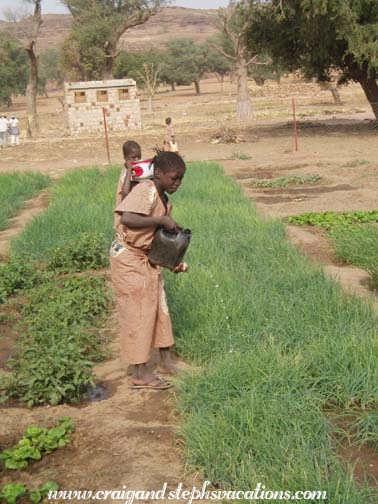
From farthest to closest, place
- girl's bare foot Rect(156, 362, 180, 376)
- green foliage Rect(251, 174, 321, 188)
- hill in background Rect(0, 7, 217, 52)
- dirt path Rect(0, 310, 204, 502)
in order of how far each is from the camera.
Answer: hill in background Rect(0, 7, 217, 52)
green foliage Rect(251, 174, 321, 188)
girl's bare foot Rect(156, 362, 180, 376)
dirt path Rect(0, 310, 204, 502)

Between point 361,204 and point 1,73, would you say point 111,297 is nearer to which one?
point 361,204

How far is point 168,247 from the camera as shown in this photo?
13.3ft

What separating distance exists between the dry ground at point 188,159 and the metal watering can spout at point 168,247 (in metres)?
0.83

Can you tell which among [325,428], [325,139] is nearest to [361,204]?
[325,428]

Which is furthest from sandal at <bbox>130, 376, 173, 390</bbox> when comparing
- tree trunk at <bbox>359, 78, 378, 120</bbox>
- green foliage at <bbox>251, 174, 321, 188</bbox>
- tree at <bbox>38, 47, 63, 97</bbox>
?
tree at <bbox>38, 47, 63, 97</bbox>

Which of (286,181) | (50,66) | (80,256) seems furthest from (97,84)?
(50,66)

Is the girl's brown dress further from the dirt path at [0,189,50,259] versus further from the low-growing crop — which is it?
the dirt path at [0,189,50,259]

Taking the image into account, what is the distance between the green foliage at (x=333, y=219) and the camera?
8828 mm

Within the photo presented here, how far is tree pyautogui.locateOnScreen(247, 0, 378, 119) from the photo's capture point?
1870 cm

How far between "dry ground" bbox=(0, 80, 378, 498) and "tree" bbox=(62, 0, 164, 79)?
1139 centimetres

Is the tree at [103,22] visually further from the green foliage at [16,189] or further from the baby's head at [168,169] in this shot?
the baby's head at [168,169]

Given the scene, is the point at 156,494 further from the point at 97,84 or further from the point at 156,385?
the point at 97,84

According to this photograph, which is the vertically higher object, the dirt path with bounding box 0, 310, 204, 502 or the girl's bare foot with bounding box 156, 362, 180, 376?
the girl's bare foot with bounding box 156, 362, 180, 376

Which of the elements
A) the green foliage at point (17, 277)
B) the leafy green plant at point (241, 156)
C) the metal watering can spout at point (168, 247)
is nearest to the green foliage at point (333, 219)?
the green foliage at point (17, 277)
